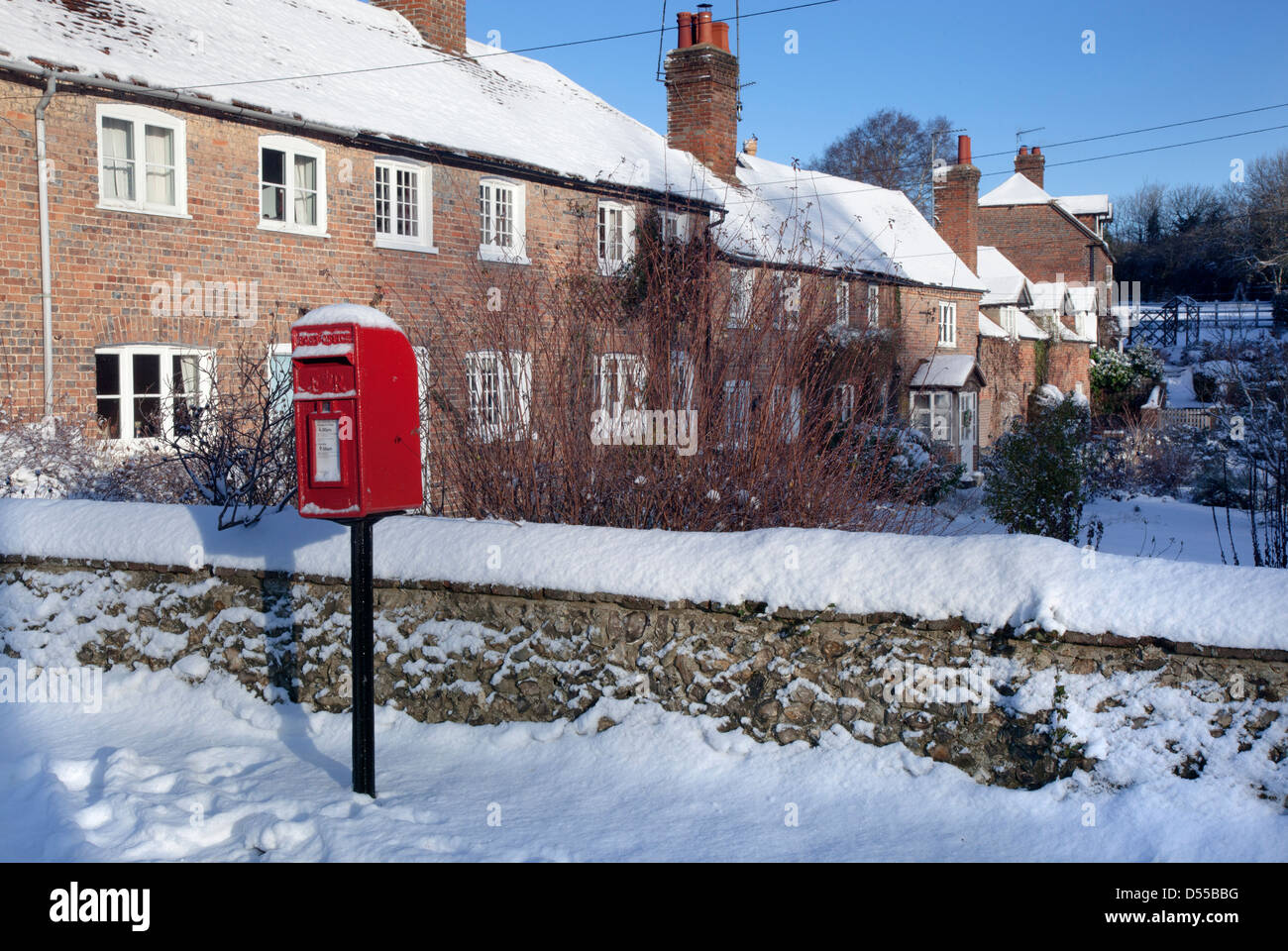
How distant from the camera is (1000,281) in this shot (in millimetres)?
36938

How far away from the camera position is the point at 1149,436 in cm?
2089

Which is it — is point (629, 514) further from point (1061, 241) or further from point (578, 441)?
point (1061, 241)

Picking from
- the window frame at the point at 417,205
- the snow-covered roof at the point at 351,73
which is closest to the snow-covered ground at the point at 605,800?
the snow-covered roof at the point at 351,73

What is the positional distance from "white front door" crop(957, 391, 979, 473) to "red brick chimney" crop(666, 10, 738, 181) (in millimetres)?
11540

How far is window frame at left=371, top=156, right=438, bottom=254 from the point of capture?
15039 millimetres

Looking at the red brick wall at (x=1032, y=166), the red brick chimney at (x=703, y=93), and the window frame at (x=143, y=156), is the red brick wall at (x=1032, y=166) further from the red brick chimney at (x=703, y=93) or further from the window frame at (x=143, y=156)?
the window frame at (x=143, y=156)

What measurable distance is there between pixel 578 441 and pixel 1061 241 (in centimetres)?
4532

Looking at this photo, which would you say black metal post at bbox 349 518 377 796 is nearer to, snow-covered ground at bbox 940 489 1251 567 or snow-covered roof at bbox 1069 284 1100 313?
snow-covered ground at bbox 940 489 1251 567

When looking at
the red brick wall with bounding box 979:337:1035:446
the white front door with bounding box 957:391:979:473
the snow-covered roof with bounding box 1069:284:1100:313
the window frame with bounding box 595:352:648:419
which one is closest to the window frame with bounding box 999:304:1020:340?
the red brick wall with bounding box 979:337:1035:446

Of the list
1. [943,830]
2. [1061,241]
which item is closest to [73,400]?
[943,830]

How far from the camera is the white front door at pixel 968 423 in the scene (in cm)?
3142

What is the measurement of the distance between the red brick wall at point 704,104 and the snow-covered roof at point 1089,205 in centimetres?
3287

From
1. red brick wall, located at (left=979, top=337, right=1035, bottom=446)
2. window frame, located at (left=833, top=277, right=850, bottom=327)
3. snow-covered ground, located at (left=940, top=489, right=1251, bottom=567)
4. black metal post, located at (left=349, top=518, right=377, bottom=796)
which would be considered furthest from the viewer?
red brick wall, located at (left=979, top=337, right=1035, bottom=446)
